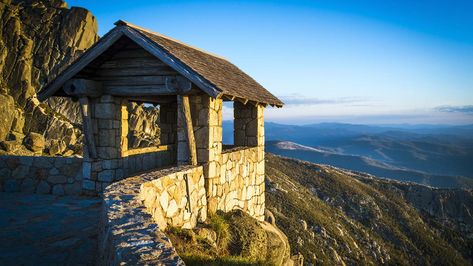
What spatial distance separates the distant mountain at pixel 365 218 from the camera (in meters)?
29.1

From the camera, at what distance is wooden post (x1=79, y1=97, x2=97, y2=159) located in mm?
8523

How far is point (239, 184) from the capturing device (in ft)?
32.8

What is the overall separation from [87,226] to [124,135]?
3451 millimetres

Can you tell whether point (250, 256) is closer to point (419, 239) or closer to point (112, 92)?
point (112, 92)

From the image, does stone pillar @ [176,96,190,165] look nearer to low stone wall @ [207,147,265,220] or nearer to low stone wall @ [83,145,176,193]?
low stone wall @ [207,147,265,220]

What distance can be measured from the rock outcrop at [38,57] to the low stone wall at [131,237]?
24880mm

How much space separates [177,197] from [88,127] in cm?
365

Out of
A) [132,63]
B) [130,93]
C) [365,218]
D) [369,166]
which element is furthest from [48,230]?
[369,166]

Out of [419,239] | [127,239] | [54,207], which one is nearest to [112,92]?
[54,207]

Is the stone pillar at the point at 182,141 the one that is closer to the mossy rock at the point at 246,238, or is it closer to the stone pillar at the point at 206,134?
the stone pillar at the point at 206,134

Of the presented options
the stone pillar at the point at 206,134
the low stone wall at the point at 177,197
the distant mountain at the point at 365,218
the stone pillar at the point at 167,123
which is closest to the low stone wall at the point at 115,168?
the stone pillar at the point at 167,123

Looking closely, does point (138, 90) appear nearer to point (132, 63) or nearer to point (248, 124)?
point (132, 63)

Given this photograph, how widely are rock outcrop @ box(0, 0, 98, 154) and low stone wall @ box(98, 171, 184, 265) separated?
2488 centimetres

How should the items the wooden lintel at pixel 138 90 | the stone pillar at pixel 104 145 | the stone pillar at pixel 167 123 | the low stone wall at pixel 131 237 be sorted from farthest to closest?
the stone pillar at pixel 167 123
the stone pillar at pixel 104 145
the wooden lintel at pixel 138 90
the low stone wall at pixel 131 237
